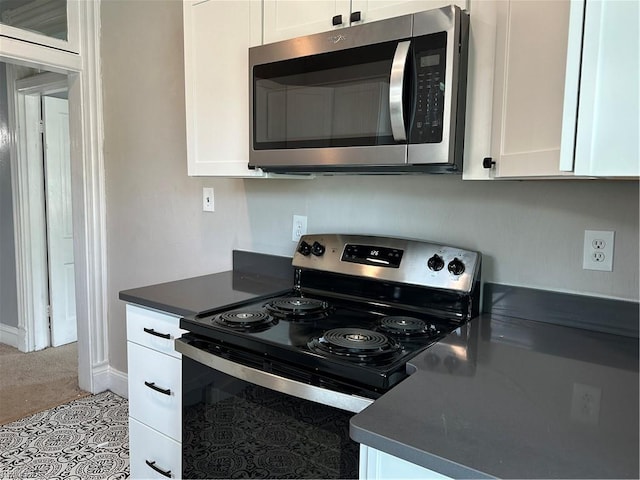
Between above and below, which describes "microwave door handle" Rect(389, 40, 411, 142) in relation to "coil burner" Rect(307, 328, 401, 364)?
above

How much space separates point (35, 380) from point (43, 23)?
2206 mm

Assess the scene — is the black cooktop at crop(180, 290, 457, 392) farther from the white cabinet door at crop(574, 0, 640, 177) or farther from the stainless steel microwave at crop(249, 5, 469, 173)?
the white cabinet door at crop(574, 0, 640, 177)

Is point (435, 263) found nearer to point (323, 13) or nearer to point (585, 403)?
point (585, 403)

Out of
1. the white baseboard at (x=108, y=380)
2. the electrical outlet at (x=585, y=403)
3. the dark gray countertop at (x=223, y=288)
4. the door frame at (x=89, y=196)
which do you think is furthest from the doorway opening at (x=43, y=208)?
the electrical outlet at (x=585, y=403)

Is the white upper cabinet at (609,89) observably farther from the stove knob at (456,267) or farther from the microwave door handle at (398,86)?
the stove knob at (456,267)

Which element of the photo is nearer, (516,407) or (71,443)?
(516,407)

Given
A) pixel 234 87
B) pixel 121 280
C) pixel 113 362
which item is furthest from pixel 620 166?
pixel 113 362

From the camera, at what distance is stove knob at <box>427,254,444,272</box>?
1.56m

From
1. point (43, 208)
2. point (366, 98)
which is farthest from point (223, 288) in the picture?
point (43, 208)

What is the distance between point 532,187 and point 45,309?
3.66 meters

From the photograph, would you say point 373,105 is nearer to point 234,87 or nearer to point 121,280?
point 234,87

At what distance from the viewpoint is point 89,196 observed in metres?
2.83

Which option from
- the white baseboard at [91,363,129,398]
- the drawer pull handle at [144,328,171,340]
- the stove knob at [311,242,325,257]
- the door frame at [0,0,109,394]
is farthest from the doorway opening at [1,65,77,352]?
the stove knob at [311,242,325,257]

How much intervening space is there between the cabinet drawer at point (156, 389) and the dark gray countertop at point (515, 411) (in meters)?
0.92
